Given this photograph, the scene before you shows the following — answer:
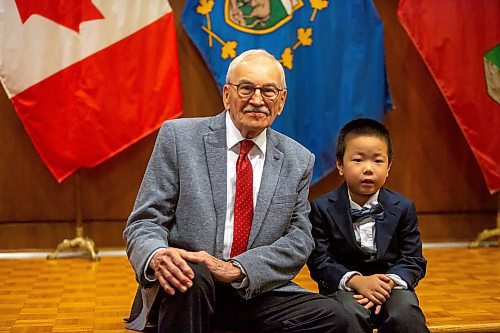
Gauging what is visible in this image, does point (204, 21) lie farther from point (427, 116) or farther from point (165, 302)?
point (165, 302)

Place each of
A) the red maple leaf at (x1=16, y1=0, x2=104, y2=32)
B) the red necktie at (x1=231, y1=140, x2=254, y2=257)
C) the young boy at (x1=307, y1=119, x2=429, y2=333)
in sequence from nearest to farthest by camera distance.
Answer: the red necktie at (x1=231, y1=140, x2=254, y2=257)
the young boy at (x1=307, y1=119, x2=429, y2=333)
the red maple leaf at (x1=16, y1=0, x2=104, y2=32)

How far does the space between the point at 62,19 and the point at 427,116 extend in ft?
8.09

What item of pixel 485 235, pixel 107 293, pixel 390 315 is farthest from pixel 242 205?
pixel 485 235

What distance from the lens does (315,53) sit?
4.56m

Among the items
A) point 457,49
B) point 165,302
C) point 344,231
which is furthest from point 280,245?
point 457,49

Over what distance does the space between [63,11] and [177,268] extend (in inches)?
106

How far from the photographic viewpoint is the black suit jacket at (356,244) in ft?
8.06

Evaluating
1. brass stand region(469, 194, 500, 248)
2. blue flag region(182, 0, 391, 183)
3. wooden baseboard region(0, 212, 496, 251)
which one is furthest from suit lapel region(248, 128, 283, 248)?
brass stand region(469, 194, 500, 248)

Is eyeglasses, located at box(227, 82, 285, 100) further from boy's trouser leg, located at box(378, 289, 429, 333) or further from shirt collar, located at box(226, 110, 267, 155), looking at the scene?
boy's trouser leg, located at box(378, 289, 429, 333)

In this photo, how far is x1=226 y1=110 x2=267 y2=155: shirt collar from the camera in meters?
2.38

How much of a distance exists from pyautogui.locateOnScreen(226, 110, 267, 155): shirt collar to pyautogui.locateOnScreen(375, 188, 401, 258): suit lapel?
1.55 ft

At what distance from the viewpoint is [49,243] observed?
4.61 m

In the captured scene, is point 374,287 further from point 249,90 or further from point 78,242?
point 78,242

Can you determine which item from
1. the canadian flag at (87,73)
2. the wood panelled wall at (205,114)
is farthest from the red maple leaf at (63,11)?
the wood panelled wall at (205,114)
